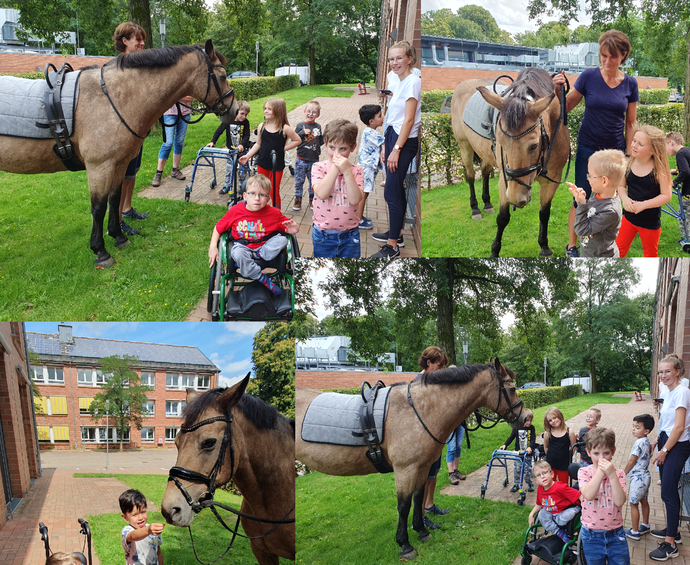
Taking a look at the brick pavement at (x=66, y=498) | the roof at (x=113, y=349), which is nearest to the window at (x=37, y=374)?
the roof at (x=113, y=349)

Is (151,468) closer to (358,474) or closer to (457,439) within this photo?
(358,474)

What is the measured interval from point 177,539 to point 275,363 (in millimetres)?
1355

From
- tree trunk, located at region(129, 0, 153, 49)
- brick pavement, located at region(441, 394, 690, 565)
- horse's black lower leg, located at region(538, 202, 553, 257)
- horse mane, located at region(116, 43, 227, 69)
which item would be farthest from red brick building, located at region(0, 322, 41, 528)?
tree trunk, located at region(129, 0, 153, 49)

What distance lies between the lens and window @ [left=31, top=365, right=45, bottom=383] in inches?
140

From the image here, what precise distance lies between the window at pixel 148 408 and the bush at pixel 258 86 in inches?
551

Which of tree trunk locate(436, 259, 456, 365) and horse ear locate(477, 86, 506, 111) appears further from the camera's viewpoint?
tree trunk locate(436, 259, 456, 365)

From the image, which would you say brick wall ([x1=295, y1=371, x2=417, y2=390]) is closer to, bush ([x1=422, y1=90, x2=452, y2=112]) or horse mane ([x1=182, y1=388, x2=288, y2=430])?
horse mane ([x1=182, y1=388, x2=288, y2=430])

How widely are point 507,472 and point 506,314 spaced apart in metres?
1.10

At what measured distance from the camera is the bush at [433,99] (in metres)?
3.70

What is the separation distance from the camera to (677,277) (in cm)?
330

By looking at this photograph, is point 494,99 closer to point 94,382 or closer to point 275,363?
point 275,363

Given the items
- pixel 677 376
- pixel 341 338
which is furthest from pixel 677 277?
pixel 341 338

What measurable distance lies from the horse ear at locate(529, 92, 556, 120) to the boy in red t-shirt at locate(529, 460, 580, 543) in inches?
87.9

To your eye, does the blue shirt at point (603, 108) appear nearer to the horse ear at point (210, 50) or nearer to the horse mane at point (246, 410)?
the horse mane at point (246, 410)
